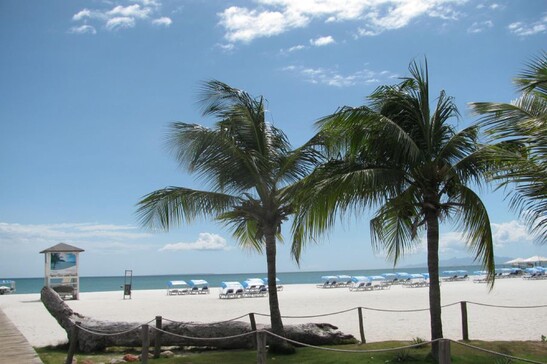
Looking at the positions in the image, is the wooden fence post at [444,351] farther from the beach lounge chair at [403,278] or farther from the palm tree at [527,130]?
the beach lounge chair at [403,278]

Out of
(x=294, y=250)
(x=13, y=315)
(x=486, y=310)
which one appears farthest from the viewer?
(x=13, y=315)

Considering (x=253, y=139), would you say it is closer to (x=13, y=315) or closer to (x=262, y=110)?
(x=262, y=110)

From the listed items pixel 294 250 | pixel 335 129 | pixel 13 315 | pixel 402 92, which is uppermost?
pixel 402 92

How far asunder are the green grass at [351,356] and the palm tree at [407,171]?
61 cm

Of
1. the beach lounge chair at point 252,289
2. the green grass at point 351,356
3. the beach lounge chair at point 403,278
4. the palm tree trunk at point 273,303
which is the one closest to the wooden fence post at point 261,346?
the green grass at point 351,356

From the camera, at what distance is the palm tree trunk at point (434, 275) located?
8852 millimetres

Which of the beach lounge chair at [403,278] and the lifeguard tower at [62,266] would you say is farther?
the beach lounge chair at [403,278]

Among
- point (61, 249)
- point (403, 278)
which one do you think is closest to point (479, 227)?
point (61, 249)

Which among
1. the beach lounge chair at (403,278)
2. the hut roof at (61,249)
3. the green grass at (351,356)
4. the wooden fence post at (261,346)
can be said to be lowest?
the beach lounge chair at (403,278)

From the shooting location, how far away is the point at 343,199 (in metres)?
8.91

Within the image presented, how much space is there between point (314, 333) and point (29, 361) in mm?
5702

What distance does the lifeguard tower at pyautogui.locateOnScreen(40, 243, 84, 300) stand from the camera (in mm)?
28567

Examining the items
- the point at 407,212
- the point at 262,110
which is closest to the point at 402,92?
the point at 407,212

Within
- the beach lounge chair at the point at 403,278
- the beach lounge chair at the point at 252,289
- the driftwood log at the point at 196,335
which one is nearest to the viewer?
the driftwood log at the point at 196,335
